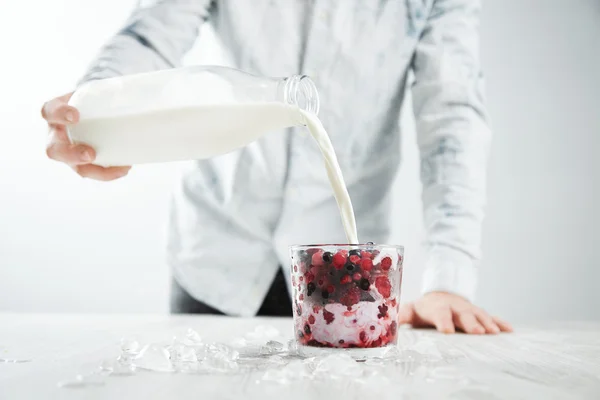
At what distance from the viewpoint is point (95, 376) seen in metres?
0.63

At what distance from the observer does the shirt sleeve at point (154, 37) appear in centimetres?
132

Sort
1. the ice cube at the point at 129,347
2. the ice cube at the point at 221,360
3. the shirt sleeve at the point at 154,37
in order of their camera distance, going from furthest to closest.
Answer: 1. the shirt sleeve at the point at 154,37
2. the ice cube at the point at 129,347
3. the ice cube at the point at 221,360

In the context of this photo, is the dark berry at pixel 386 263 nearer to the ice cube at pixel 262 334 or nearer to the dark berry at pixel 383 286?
the dark berry at pixel 383 286

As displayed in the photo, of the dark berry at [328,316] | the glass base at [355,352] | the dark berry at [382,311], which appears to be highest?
the dark berry at [382,311]

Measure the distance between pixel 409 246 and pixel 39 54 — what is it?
7.23ft

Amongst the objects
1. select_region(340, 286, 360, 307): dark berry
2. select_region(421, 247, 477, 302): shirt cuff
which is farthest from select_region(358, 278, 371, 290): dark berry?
select_region(421, 247, 477, 302): shirt cuff

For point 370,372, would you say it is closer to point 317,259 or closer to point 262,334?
point 317,259

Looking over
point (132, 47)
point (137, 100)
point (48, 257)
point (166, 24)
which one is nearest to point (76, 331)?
point (137, 100)

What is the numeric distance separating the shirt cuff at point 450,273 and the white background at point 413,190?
1.86 meters

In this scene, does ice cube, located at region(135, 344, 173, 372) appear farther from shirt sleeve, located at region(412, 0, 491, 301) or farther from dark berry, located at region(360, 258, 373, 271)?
shirt sleeve, located at region(412, 0, 491, 301)

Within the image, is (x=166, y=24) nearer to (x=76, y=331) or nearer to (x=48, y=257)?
(x=76, y=331)

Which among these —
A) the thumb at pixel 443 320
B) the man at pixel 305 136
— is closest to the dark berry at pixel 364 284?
the thumb at pixel 443 320

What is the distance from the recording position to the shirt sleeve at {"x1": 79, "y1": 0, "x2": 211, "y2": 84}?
1.32 metres

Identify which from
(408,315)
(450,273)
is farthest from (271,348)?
(450,273)
